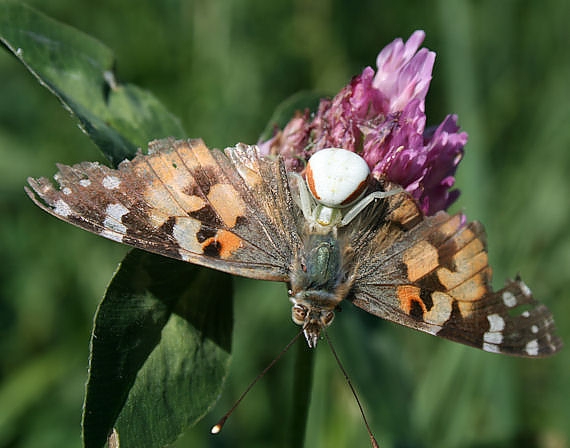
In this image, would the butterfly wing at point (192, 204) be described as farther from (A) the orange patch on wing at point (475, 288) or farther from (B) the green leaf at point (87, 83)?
(A) the orange patch on wing at point (475, 288)

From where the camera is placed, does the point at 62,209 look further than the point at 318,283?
No

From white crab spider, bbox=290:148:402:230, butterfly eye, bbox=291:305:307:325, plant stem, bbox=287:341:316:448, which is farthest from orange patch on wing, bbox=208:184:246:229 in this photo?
plant stem, bbox=287:341:316:448

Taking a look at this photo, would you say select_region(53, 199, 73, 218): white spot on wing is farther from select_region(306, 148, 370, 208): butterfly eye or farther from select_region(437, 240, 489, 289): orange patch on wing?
select_region(437, 240, 489, 289): orange patch on wing

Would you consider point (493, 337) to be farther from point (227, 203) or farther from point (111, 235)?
point (111, 235)

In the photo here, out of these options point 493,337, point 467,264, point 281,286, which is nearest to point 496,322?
point 493,337

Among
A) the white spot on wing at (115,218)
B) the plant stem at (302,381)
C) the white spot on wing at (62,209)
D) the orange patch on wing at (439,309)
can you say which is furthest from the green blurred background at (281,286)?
the white spot on wing at (62,209)

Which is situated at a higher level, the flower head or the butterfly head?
the flower head
